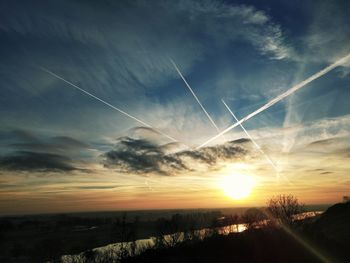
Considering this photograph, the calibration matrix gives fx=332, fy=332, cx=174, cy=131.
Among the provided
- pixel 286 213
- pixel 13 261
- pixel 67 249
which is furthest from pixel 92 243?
pixel 286 213

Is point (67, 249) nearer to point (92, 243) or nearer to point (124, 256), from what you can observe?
point (92, 243)

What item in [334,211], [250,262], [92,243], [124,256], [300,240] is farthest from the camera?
[92,243]

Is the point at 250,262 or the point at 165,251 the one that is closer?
the point at 250,262

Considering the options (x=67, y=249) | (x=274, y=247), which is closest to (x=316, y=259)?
(x=274, y=247)

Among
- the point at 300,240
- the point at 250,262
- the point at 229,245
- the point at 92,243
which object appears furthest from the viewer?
the point at 92,243

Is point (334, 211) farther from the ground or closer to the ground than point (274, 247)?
farther from the ground

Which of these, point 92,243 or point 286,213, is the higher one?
point 286,213

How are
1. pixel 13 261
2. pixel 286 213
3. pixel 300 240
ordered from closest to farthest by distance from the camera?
pixel 300 240
pixel 13 261
pixel 286 213

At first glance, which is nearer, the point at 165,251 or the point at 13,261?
the point at 165,251

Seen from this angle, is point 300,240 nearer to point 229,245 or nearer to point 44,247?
point 229,245
